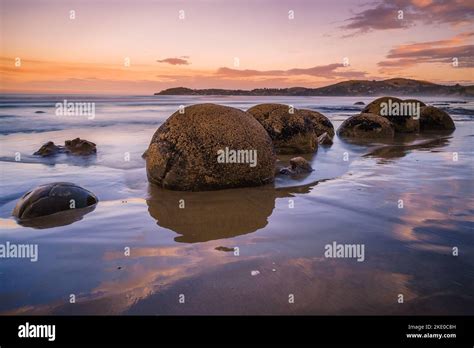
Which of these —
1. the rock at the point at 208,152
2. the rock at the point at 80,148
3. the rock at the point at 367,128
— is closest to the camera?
the rock at the point at 208,152

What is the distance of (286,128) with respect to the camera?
10.1 metres

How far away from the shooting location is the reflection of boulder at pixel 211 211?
173 inches

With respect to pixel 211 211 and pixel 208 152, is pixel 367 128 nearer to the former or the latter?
pixel 208 152

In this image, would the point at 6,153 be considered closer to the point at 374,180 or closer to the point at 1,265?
the point at 1,265

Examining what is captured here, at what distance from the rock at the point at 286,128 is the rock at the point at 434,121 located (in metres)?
7.77

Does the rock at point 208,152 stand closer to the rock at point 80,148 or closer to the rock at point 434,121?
the rock at point 80,148

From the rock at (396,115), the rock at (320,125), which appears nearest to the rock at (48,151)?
the rock at (320,125)

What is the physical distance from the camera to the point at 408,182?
654cm

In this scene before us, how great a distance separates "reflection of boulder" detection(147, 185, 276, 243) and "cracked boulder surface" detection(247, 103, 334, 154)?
12.5ft

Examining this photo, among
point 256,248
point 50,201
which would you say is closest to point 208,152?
point 50,201

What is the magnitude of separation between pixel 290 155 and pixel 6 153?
694cm

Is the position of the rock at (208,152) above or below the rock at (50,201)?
above

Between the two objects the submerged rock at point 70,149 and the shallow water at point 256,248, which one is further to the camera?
the submerged rock at point 70,149
